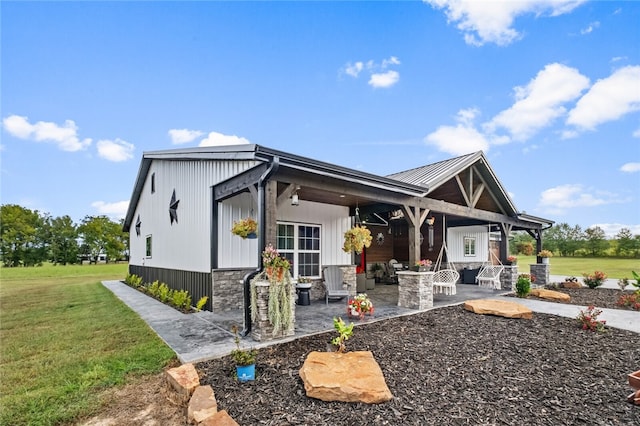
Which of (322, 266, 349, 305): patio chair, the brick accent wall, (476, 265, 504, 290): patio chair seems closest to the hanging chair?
(476, 265, 504, 290): patio chair

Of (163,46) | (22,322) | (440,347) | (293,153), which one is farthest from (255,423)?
(163,46)

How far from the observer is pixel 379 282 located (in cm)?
1252

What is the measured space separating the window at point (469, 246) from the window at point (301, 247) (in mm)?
8636

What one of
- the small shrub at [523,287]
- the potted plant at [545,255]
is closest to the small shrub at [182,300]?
the small shrub at [523,287]

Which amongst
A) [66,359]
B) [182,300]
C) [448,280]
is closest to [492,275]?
[448,280]

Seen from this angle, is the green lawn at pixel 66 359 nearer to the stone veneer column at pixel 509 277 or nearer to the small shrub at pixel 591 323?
the small shrub at pixel 591 323

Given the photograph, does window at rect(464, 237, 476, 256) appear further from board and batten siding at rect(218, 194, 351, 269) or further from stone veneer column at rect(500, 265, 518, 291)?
board and batten siding at rect(218, 194, 351, 269)

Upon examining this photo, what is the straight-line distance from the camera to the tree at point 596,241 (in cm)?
2517

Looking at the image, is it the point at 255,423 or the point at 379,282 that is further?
the point at 379,282

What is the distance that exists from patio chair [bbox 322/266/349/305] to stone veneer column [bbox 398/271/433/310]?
1.52 meters

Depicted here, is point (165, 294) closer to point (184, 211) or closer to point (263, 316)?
point (184, 211)

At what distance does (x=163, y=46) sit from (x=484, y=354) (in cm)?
1160

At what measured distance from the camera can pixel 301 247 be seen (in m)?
8.39

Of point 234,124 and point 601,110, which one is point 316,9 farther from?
point 601,110
